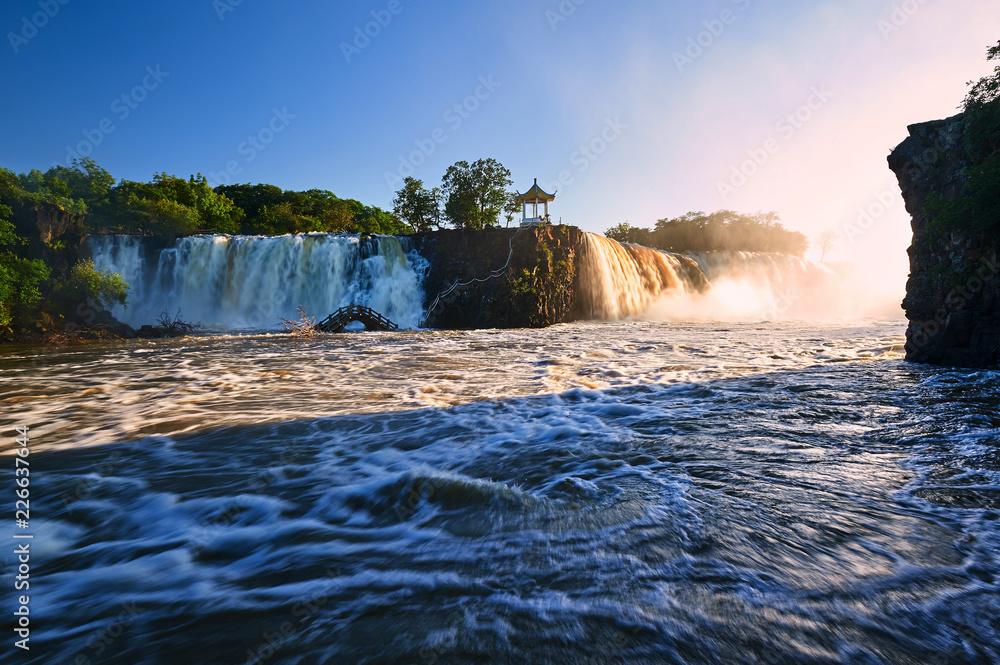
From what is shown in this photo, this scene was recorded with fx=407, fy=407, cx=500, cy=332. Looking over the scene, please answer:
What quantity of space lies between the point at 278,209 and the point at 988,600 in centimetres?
4908

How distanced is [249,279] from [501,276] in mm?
14080

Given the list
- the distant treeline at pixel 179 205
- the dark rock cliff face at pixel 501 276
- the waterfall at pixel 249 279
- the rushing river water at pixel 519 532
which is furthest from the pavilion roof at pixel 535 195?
the rushing river water at pixel 519 532

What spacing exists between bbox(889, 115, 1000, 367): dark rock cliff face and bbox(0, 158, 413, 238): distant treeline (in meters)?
30.8

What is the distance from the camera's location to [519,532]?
208 cm


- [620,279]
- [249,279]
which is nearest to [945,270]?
[620,279]

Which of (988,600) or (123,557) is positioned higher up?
(988,600)

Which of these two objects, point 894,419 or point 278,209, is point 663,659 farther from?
point 278,209

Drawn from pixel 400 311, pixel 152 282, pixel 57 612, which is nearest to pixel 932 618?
pixel 57 612

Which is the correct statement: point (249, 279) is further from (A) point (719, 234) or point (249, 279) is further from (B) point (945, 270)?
(A) point (719, 234)

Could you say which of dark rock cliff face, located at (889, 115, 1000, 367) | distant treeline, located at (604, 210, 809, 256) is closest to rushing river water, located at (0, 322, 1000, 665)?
dark rock cliff face, located at (889, 115, 1000, 367)

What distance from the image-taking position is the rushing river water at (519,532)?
1.39m

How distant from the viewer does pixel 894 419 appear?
3.98 m

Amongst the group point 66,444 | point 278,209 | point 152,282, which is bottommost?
point 66,444

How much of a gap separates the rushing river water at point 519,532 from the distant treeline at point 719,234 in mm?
47569
